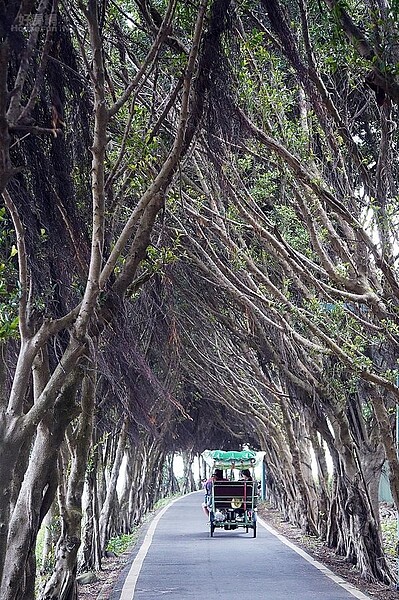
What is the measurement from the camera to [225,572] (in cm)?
1451

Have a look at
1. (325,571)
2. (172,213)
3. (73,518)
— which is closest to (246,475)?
(325,571)

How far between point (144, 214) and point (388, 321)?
3.14 metres

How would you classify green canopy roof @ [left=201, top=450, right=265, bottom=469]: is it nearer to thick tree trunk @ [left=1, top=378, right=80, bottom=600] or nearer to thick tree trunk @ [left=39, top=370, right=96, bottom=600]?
thick tree trunk @ [left=39, top=370, right=96, bottom=600]

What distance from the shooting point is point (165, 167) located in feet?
22.9

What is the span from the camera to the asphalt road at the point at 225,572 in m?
11.8

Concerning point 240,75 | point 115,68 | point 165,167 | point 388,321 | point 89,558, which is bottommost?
point 89,558

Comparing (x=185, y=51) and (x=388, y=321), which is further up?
(x=185, y=51)

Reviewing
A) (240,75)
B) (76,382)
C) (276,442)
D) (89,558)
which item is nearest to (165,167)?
(240,75)

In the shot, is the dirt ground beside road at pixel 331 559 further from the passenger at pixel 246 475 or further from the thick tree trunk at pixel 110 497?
the thick tree trunk at pixel 110 497

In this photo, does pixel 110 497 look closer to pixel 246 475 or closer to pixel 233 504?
pixel 233 504

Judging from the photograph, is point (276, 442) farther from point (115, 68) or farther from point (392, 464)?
point (115, 68)

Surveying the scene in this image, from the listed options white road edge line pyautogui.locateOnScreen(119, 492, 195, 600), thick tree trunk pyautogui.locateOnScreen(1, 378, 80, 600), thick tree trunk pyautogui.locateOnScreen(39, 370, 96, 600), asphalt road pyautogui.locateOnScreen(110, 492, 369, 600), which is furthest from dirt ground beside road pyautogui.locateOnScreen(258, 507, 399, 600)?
thick tree trunk pyautogui.locateOnScreen(1, 378, 80, 600)

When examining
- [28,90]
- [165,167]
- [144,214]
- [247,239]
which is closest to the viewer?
[28,90]

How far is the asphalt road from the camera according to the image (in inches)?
464
